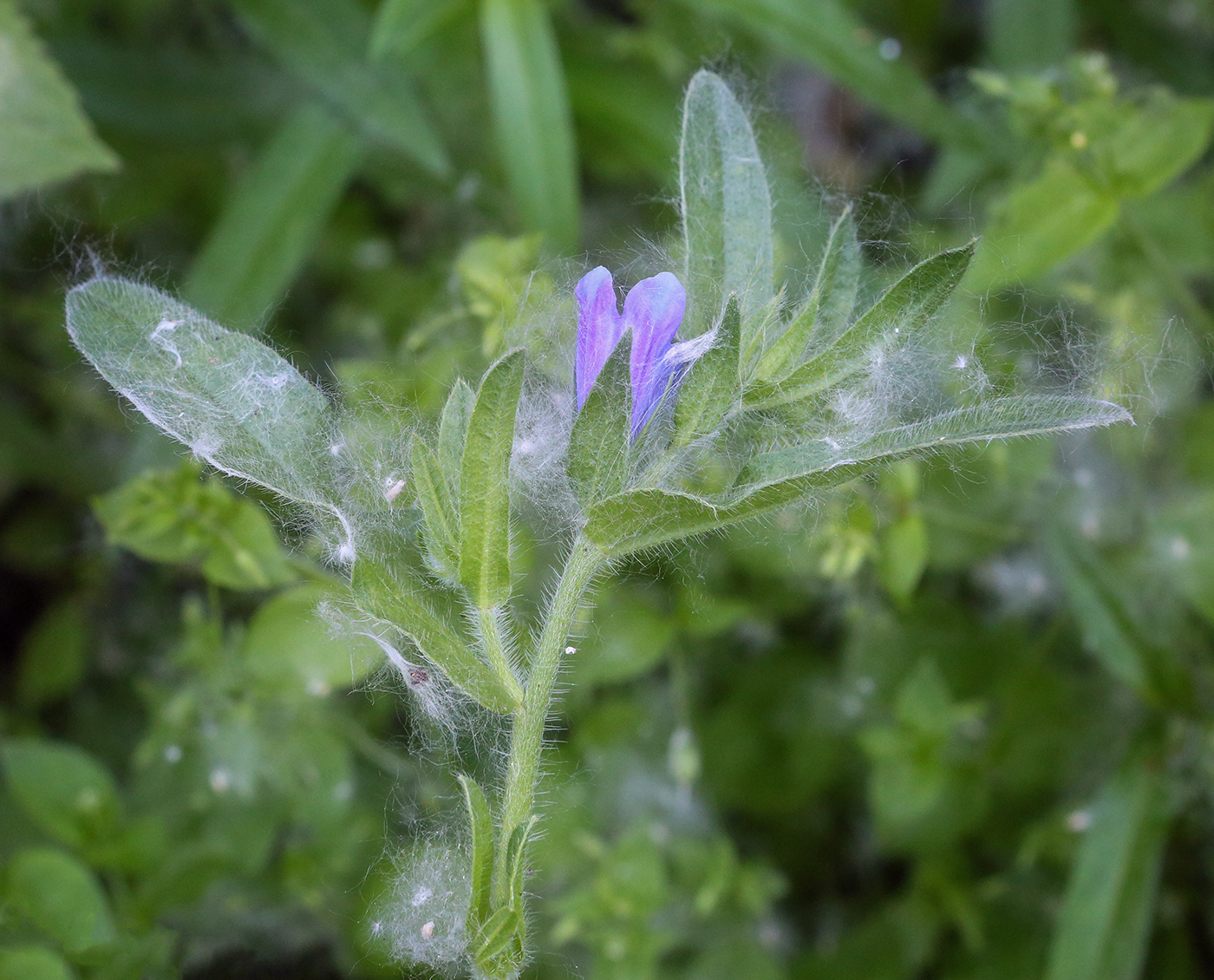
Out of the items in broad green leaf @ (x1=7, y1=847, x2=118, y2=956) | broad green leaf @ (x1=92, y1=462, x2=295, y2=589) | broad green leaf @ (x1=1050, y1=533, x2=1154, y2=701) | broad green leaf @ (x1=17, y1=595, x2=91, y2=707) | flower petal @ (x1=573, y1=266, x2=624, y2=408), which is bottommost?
broad green leaf @ (x1=17, y1=595, x2=91, y2=707)

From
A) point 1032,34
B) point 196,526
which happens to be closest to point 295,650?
point 196,526

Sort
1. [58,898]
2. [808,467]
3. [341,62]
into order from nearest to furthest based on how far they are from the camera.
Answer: [808,467] → [58,898] → [341,62]

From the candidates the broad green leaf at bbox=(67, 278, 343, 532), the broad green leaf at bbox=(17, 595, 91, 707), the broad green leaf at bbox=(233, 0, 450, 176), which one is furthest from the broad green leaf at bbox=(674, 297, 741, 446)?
the broad green leaf at bbox=(17, 595, 91, 707)

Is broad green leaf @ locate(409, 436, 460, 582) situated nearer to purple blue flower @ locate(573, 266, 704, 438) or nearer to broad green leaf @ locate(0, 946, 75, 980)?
purple blue flower @ locate(573, 266, 704, 438)

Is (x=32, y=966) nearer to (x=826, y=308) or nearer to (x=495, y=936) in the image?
(x=495, y=936)

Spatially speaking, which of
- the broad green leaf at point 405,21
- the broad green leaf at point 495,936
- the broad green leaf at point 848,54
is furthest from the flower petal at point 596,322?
the broad green leaf at point 848,54
